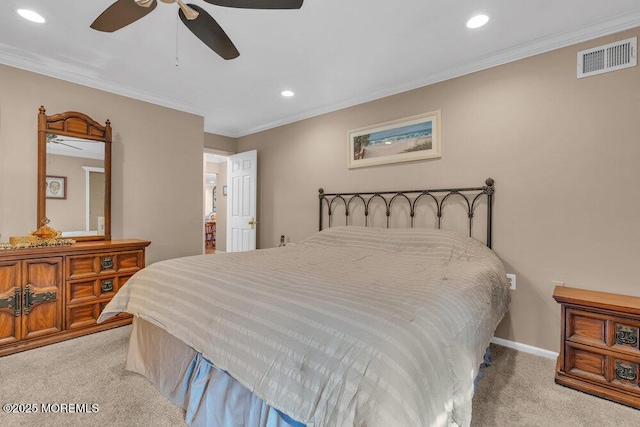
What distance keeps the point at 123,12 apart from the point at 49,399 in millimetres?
2310

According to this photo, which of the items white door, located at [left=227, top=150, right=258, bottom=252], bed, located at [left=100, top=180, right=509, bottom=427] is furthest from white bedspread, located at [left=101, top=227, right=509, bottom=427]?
white door, located at [left=227, top=150, right=258, bottom=252]

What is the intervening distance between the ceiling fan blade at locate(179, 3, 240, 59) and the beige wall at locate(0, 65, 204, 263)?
2087 mm

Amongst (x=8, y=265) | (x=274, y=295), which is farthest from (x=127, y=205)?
(x=274, y=295)

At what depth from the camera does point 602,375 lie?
1.83 meters

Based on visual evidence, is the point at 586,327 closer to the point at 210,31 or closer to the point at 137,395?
the point at 137,395

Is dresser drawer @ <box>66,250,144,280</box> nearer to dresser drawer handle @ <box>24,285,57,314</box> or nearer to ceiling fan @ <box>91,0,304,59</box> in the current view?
dresser drawer handle @ <box>24,285,57,314</box>

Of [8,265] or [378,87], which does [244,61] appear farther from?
[8,265]

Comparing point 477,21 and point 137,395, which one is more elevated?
point 477,21

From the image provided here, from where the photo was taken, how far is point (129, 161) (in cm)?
337

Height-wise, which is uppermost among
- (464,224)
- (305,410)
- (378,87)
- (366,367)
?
A: (378,87)

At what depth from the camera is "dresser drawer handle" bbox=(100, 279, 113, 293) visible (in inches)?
110

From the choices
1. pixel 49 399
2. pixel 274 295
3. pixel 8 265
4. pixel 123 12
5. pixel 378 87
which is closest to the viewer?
pixel 274 295

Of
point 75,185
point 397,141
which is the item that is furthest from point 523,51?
point 75,185

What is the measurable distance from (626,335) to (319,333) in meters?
2.02
